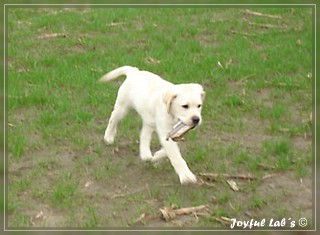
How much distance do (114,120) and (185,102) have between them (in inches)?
47.6

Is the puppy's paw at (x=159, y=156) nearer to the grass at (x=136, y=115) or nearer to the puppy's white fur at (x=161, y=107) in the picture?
the puppy's white fur at (x=161, y=107)

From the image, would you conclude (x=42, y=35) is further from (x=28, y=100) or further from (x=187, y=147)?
(x=187, y=147)

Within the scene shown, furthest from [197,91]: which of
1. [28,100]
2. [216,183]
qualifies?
[28,100]

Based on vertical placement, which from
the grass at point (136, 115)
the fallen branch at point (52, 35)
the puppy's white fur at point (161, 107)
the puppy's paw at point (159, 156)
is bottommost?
the fallen branch at point (52, 35)

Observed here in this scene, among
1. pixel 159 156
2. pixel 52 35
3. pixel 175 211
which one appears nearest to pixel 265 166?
pixel 159 156

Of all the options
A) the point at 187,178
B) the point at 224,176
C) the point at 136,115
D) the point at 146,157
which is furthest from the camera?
the point at 136,115

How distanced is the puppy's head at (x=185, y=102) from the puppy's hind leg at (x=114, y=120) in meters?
0.96

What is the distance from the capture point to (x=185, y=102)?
5352mm

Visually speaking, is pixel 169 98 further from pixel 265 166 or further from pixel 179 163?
pixel 265 166

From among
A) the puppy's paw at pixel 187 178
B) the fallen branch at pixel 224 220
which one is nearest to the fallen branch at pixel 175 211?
the fallen branch at pixel 224 220

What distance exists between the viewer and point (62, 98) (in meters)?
7.54

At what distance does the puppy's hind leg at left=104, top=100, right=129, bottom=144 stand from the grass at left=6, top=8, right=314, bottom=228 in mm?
104

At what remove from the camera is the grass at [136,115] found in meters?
5.38

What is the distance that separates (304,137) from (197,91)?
5.76 feet
